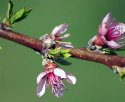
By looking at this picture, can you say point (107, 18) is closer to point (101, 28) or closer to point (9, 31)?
point (101, 28)

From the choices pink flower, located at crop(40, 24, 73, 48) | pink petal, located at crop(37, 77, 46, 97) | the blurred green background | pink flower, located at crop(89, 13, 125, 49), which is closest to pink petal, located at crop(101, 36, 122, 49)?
pink flower, located at crop(89, 13, 125, 49)

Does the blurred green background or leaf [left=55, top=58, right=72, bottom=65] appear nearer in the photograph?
leaf [left=55, top=58, right=72, bottom=65]

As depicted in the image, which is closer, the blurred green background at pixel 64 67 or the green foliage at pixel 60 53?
the green foliage at pixel 60 53

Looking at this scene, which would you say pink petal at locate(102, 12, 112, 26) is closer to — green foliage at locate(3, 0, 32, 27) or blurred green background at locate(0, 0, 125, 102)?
green foliage at locate(3, 0, 32, 27)

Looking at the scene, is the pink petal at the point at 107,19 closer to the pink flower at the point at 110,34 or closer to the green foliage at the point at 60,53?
the pink flower at the point at 110,34

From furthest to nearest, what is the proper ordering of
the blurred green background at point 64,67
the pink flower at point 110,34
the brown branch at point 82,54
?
the blurred green background at point 64,67 < the pink flower at point 110,34 < the brown branch at point 82,54

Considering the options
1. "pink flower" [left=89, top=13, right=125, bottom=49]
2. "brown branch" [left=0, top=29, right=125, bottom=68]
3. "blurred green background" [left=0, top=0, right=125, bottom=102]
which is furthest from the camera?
"blurred green background" [left=0, top=0, right=125, bottom=102]

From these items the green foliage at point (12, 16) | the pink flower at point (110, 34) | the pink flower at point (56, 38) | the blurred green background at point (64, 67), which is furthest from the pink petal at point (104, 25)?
the blurred green background at point (64, 67)
